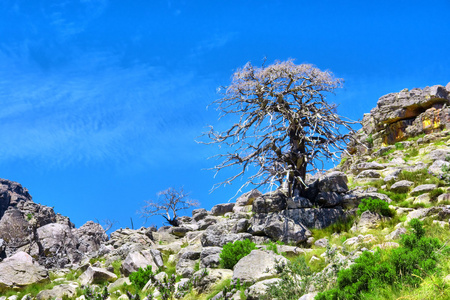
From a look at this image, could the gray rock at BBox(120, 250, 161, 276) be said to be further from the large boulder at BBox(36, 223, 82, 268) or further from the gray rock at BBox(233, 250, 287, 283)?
the large boulder at BBox(36, 223, 82, 268)

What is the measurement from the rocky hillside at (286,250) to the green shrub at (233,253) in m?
0.04

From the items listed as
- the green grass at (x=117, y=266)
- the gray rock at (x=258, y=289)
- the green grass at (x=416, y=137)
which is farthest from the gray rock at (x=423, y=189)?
the green grass at (x=416, y=137)

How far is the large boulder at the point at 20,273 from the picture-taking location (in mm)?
16750

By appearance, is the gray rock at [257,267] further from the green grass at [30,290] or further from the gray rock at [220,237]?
the green grass at [30,290]

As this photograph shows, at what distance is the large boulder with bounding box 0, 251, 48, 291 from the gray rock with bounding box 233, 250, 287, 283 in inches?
414

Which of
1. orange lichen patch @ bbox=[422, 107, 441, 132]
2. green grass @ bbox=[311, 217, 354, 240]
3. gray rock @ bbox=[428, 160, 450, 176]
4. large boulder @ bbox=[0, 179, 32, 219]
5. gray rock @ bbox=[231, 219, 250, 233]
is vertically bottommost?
green grass @ bbox=[311, 217, 354, 240]

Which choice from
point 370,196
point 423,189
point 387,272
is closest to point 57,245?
point 370,196

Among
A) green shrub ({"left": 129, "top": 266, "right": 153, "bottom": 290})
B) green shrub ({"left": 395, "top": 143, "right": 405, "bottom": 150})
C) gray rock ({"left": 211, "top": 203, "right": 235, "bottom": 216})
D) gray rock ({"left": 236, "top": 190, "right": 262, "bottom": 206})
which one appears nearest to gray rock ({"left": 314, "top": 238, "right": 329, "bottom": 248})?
green shrub ({"left": 129, "top": 266, "right": 153, "bottom": 290})

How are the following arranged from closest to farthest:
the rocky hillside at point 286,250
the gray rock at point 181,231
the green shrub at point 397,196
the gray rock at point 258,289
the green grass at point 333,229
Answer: the rocky hillside at point 286,250 < the gray rock at point 258,289 < the green grass at point 333,229 < the green shrub at point 397,196 < the gray rock at point 181,231

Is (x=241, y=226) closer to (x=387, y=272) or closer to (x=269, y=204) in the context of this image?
(x=269, y=204)

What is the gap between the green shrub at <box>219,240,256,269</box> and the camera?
12.6m

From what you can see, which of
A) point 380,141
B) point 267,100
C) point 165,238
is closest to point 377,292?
point 267,100

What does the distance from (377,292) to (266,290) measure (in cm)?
291

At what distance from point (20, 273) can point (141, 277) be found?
22.0ft
